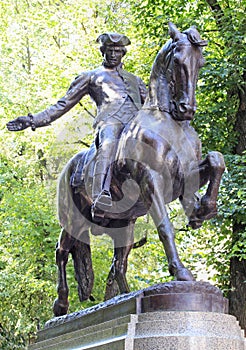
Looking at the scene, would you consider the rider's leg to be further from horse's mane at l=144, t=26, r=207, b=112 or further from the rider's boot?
horse's mane at l=144, t=26, r=207, b=112

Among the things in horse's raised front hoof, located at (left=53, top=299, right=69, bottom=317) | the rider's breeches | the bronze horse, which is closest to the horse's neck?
the bronze horse

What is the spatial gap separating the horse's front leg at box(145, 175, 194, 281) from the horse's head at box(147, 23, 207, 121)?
30.1 inches

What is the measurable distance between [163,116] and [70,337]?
8.53ft

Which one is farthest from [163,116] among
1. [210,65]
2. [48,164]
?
[48,164]

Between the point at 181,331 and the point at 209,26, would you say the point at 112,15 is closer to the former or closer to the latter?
the point at 209,26

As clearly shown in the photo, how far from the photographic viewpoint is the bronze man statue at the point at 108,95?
329 inches

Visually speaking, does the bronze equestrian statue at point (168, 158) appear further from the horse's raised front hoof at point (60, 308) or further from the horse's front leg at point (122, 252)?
the horse's raised front hoof at point (60, 308)

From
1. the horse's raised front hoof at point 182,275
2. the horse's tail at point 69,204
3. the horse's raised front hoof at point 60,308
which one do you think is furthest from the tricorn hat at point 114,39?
the horse's raised front hoof at point 60,308

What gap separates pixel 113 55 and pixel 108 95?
54 cm

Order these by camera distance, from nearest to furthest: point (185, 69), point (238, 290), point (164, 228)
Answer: point (164, 228), point (185, 69), point (238, 290)

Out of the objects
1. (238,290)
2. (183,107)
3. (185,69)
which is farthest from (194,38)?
(238,290)

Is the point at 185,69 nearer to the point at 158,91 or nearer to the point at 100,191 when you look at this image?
the point at 158,91

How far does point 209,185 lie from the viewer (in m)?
7.26

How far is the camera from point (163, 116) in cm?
748
